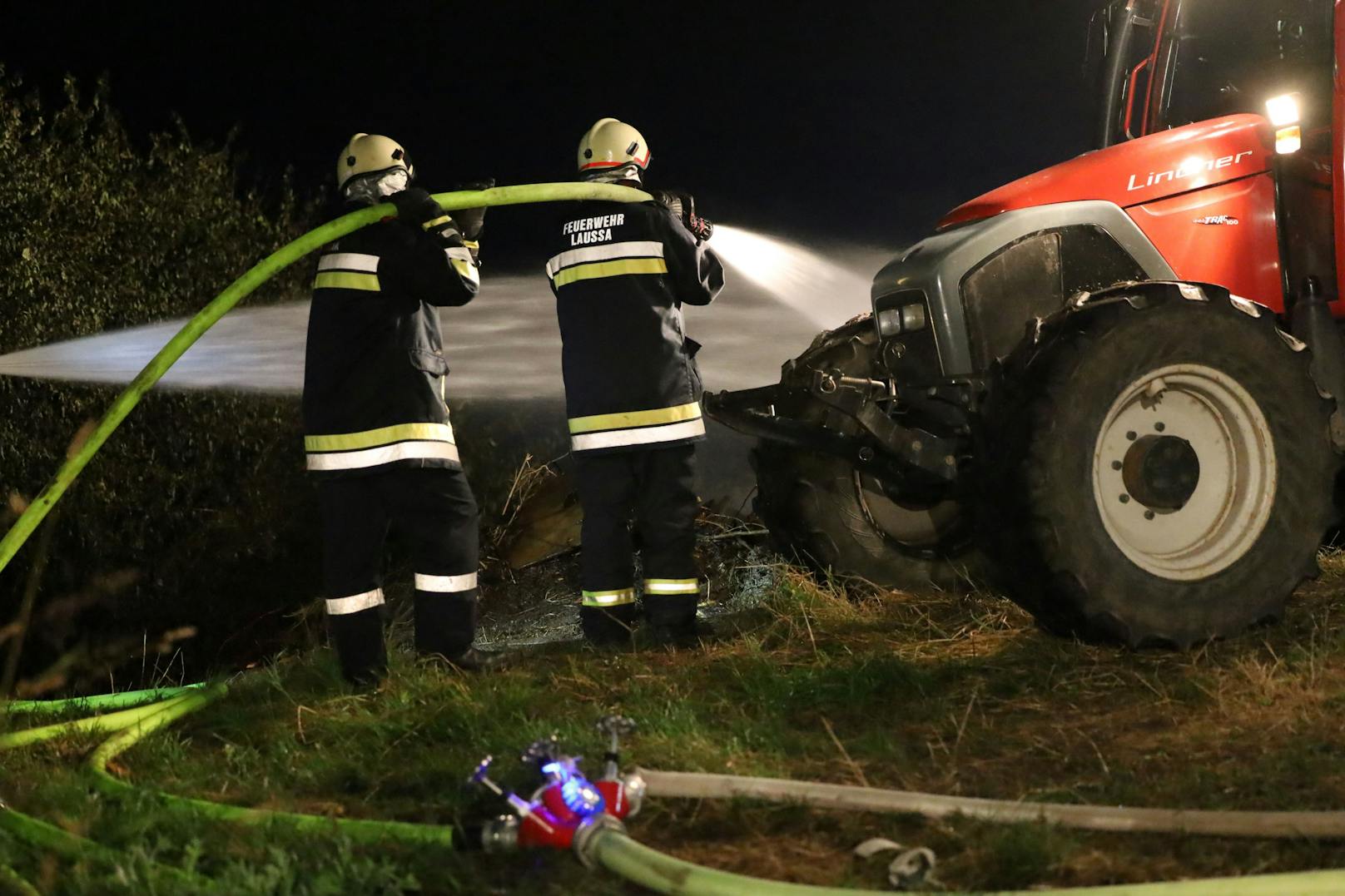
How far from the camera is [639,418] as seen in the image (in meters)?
5.43

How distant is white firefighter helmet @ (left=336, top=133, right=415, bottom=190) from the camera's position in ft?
17.5

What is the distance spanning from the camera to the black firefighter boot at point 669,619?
5402mm

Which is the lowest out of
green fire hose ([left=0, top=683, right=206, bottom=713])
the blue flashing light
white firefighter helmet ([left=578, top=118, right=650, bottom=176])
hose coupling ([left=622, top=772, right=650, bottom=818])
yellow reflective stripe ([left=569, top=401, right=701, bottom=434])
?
green fire hose ([left=0, top=683, right=206, bottom=713])

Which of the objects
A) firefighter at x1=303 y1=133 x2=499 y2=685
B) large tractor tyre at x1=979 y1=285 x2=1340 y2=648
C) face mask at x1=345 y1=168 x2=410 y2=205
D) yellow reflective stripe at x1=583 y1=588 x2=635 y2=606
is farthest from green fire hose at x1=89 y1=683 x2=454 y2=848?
face mask at x1=345 y1=168 x2=410 y2=205

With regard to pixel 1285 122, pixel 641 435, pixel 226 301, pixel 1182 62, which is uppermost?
pixel 1182 62

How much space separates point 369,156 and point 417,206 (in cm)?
56

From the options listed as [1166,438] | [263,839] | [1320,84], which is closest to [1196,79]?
[1320,84]

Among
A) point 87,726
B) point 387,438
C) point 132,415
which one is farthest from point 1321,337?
point 132,415

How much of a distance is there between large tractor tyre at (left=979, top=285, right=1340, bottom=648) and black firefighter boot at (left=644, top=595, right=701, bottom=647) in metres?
1.56

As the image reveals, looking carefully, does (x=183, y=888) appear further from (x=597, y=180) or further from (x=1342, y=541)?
(x=1342, y=541)

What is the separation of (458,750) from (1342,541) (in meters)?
4.41

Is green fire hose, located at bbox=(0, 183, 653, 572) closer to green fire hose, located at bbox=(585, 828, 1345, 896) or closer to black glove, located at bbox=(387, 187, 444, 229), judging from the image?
black glove, located at bbox=(387, 187, 444, 229)

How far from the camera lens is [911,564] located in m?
5.84

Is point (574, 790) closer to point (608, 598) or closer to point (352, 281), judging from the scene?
point (608, 598)
